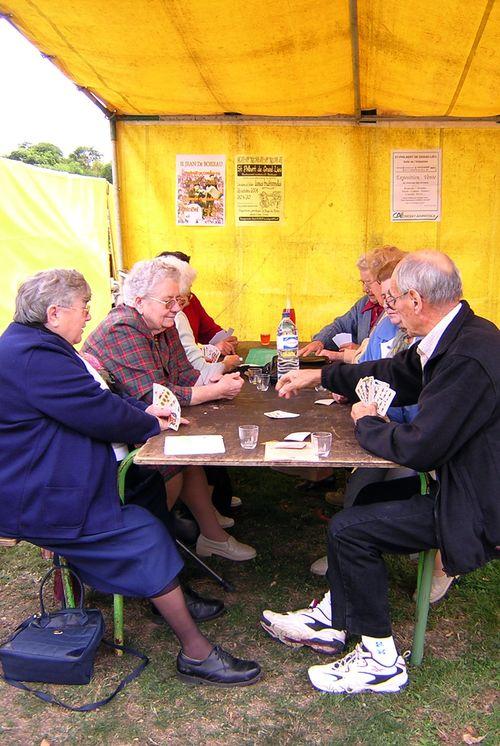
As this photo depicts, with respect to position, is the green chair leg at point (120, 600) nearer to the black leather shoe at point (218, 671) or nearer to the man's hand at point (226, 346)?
the black leather shoe at point (218, 671)

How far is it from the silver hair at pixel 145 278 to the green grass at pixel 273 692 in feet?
4.76

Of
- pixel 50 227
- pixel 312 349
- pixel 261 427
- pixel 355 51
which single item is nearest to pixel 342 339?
pixel 312 349

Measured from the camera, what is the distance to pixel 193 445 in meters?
2.45

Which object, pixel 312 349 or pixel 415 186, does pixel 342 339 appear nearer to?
pixel 312 349

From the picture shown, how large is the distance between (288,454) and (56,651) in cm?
114

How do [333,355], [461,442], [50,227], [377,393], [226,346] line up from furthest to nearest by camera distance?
[50,227]
[226,346]
[333,355]
[377,393]
[461,442]

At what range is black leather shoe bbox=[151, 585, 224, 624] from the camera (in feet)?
9.47

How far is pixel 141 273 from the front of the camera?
3039 mm

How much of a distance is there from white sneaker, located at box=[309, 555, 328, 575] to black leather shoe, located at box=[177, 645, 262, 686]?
33.4 inches

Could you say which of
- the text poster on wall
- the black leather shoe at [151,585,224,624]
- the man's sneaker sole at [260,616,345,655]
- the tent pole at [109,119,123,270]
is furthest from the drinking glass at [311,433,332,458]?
the tent pole at [109,119,123,270]

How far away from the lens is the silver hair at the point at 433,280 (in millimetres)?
2316

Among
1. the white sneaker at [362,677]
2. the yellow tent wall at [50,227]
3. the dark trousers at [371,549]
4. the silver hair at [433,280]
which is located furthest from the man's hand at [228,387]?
the yellow tent wall at [50,227]

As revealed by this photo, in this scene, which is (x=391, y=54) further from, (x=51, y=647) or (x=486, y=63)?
(x=51, y=647)

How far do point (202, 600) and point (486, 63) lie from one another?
11.3ft
